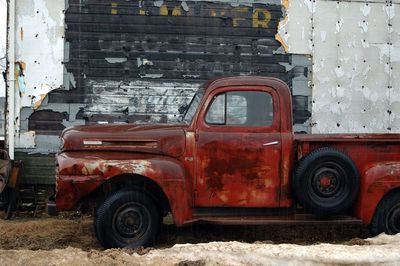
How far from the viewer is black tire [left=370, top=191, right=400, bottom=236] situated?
239 inches

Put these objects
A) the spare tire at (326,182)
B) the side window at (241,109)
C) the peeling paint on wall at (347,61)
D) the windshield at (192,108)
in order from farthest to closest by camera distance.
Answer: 1. the peeling paint on wall at (347,61)
2. the windshield at (192,108)
3. the side window at (241,109)
4. the spare tire at (326,182)

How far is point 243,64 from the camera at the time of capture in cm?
846

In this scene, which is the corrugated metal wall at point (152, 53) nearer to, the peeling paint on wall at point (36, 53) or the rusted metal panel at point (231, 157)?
the peeling paint on wall at point (36, 53)

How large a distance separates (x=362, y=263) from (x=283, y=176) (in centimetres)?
160

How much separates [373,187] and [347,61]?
127 inches

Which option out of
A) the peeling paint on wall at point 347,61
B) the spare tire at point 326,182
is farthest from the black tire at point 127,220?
the peeling paint on wall at point 347,61

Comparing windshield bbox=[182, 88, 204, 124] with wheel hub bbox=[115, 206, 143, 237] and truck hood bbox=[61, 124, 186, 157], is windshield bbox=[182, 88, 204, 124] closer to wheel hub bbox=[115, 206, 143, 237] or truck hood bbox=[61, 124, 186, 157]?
truck hood bbox=[61, 124, 186, 157]

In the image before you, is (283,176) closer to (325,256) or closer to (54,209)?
(325,256)

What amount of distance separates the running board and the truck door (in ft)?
0.50

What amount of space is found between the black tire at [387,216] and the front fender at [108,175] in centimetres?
227

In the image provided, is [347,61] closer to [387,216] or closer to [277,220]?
[387,216]

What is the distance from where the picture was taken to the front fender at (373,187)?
5.95 metres

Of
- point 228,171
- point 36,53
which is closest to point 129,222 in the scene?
point 228,171

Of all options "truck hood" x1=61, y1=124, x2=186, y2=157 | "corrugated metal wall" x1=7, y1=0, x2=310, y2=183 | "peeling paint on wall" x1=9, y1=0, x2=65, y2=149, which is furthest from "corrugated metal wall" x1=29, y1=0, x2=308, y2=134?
"truck hood" x1=61, y1=124, x2=186, y2=157
